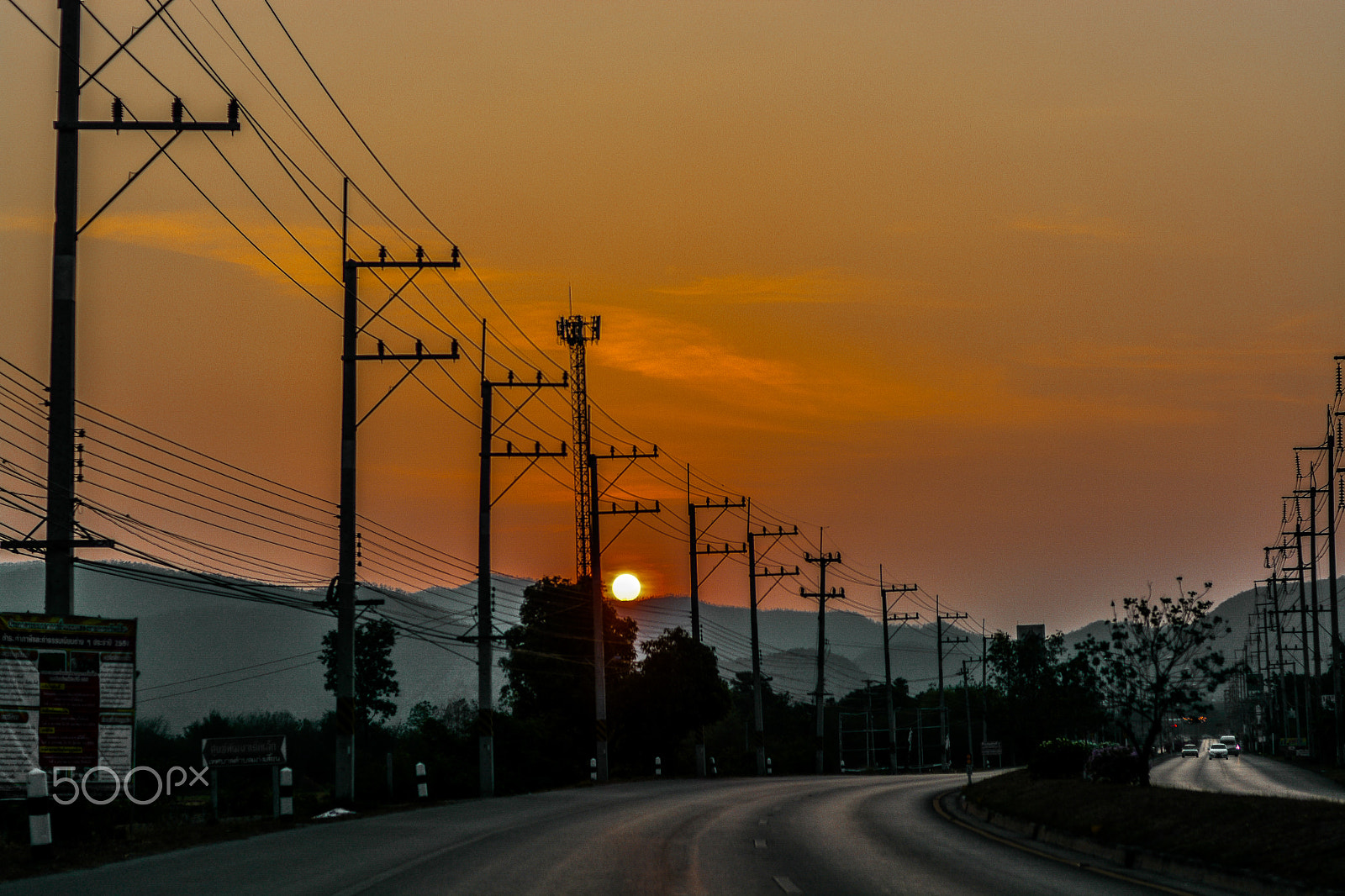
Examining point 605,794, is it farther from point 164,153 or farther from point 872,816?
point 164,153

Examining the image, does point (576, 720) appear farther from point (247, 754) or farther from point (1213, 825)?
point (1213, 825)

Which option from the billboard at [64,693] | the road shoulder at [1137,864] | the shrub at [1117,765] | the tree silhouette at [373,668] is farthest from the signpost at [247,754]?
the tree silhouette at [373,668]

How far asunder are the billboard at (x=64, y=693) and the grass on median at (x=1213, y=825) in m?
16.4

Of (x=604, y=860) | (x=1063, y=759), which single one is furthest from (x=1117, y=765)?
(x=604, y=860)

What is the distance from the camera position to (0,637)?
22969 millimetres

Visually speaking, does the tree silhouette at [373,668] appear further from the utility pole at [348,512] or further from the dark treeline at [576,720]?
the utility pole at [348,512]

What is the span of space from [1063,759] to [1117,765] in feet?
17.8

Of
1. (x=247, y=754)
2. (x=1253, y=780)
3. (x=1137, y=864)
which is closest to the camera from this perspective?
(x=1137, y=864)

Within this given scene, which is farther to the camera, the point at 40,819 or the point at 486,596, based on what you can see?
the point at 486,596

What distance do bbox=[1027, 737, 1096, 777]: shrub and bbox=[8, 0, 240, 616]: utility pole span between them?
1036 inches

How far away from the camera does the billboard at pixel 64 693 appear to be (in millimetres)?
23141

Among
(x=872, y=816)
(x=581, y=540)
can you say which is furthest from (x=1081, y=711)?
(x=872, y=816)

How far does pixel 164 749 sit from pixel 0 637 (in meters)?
98.9

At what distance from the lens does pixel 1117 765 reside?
Result: 3512cm
